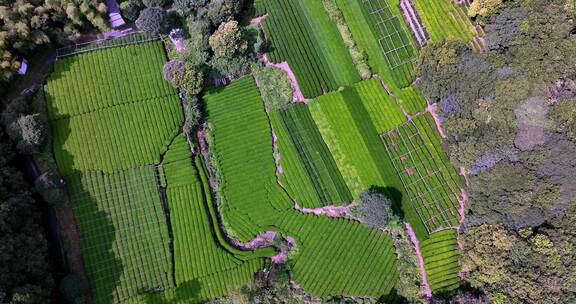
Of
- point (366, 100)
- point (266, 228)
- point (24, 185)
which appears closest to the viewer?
point (24, 185)

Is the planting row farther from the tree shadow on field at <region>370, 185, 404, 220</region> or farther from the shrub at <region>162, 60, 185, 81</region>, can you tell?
the tree shadow on field at <region>370, 185, 404, 220</region>

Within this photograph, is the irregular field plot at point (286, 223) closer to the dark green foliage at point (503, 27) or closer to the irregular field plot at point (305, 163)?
the irregular field plot at point (305, 163)

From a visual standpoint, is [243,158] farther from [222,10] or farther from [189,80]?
[222,10]

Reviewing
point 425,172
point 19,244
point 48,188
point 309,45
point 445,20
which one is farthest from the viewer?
point 309,45

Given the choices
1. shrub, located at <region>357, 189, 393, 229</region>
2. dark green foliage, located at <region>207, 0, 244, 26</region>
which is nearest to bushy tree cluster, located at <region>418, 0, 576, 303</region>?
shrub, located at <region>357, 189, 393, 229</region>

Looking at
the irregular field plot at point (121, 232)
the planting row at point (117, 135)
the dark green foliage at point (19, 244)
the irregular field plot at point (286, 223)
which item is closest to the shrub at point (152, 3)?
the planting row at point (117, 135)

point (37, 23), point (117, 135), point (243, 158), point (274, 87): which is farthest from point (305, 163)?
point (37, 23)

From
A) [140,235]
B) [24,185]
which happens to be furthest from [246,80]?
[24,185]

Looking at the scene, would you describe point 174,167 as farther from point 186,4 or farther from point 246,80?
point 186,4
